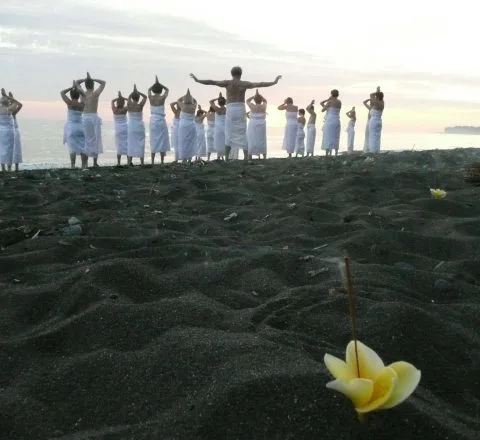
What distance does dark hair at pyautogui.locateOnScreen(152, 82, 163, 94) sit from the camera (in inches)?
A: 488

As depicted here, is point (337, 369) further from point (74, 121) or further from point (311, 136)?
point (311, 136)

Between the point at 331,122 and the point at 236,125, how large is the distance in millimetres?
5716

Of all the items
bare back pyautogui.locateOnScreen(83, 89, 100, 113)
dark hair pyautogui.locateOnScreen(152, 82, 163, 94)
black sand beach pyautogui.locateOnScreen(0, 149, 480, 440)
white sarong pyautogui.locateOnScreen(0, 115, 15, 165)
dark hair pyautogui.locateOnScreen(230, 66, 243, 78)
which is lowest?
black sand beach pyautogui.locateOnScreen(0, 149, 480, 440)

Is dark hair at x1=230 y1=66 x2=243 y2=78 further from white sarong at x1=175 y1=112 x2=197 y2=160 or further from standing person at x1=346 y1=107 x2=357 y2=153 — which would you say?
standing person at x1=346 y1=107 x2=357 y2=153

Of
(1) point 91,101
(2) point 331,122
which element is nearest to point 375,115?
(2) point 331,122

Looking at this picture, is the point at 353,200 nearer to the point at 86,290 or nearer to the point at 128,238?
the point at 128,238

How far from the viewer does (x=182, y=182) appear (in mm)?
6602

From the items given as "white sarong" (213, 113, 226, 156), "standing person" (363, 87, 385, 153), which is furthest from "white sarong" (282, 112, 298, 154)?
"white sarong" (213, 113, 226, 156)

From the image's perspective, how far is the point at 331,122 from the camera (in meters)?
17.2

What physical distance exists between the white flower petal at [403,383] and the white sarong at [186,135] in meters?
12.6

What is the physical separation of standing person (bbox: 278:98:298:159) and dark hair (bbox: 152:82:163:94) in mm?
6094

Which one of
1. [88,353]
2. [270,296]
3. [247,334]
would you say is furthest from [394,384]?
[270,296]

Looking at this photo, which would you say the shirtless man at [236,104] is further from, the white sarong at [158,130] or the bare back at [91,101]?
the bare back at [91,101]

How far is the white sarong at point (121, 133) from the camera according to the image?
44.4 feet
